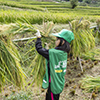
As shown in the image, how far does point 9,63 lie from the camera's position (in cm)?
170

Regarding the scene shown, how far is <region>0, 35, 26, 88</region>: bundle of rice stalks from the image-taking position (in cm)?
160

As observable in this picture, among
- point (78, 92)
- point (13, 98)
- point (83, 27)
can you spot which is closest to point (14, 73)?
point (13, 98)

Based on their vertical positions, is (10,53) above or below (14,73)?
above

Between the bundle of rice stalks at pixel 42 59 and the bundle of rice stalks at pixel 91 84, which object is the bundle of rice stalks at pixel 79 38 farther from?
the bundle of rice stalks at pixel 42 59

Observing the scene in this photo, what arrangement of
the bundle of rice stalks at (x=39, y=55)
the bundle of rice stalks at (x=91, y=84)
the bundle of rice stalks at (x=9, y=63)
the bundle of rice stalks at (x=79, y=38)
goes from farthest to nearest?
the bundle of rice stalks at (x=79, y=38), the bundle of rice stalks at (x=91, y=84), the bundle of rice stalks at (x=39, y=55), the bundle of rice stalks at (x=9, y=63)

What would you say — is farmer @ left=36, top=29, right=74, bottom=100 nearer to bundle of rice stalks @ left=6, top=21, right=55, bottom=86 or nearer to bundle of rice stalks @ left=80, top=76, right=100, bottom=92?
bundle of rice stalks @ left=6, top=21, right=55, bottom=86

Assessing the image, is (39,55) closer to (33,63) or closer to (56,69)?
(33,63)

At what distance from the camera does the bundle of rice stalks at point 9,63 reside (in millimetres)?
1598

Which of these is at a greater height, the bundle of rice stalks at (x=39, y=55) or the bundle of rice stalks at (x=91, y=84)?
the bundle of rice stalks at (x=39, y=55)

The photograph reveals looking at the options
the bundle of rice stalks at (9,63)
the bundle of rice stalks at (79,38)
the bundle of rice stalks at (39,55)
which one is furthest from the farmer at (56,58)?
the bundle of rice stalks at (79,38)

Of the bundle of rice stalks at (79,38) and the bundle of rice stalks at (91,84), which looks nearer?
the bundle of rice stalks at (91,84)

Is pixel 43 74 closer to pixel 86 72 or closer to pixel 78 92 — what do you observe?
pixel 78 92

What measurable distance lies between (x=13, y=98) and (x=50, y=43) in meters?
1.28

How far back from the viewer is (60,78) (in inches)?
70.2
